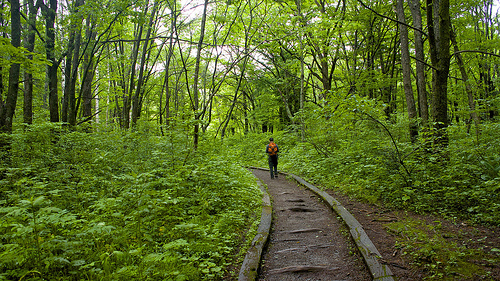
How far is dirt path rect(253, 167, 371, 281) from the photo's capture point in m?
3.32

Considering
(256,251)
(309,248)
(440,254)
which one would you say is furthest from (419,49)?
(256,251)

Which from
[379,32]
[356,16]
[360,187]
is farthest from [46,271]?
[379,32]

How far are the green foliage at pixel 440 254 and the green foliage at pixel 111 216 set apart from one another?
2615 millimetres

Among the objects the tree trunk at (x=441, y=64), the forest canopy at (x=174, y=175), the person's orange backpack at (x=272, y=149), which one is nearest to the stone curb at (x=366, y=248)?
the forest canopy at (x=174, y=175)

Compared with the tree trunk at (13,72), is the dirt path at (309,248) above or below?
below

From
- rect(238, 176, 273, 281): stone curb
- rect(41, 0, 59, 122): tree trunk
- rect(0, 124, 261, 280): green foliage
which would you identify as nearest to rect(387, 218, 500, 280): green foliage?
rect(238, 176, 273, 281): stone curb

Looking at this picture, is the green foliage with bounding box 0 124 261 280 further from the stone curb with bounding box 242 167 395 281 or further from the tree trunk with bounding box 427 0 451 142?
the tree trunk with bounding box 427 0 451 142

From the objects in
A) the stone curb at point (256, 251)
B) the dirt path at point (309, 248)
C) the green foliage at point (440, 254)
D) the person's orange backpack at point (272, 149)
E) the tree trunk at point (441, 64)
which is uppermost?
the tree trunk at point (441, 64)

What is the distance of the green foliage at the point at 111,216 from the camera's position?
262 centimetres

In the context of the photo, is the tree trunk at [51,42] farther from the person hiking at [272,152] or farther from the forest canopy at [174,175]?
the person hiking at [272,152]

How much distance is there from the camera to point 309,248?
4.08 metres

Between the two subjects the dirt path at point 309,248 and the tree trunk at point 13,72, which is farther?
the tree trunk at point 13,72

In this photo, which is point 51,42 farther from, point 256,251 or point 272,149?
point 256,251

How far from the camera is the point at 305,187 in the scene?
841 cm
